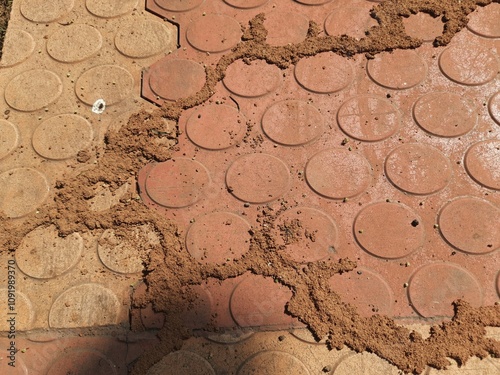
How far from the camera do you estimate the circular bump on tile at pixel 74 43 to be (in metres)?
2.59

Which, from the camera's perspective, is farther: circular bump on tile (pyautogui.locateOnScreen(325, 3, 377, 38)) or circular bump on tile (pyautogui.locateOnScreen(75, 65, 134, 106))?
circular bump on tile (pyautogui.locateOnScreen(325, 3, 377, 38))

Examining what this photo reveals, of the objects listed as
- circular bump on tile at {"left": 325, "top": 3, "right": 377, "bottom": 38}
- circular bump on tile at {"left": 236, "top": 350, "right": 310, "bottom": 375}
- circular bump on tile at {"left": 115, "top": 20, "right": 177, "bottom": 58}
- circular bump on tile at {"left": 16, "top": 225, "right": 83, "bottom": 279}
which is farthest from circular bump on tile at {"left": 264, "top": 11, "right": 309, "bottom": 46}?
circular bump on tile at {"left": 236, "top": 350, "right": 310, "bottom": 375}

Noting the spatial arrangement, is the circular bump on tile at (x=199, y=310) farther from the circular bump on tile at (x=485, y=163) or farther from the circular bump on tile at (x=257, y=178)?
the circular bump on tile at (x=485, y=163)

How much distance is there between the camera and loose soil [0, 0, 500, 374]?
71.6 inches

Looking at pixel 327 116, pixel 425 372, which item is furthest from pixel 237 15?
pixel 425 372

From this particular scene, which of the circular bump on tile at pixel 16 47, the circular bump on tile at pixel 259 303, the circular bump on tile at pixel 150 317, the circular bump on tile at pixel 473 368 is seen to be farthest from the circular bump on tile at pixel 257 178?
the circular bump on tile at pixel 16 47

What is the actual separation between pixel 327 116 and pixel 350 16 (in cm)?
68

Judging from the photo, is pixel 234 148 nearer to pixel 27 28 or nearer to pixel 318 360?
pixel 318 360

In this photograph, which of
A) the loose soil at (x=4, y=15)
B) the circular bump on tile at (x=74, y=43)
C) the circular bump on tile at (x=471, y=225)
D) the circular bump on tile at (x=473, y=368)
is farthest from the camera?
the loose soil at (x=4, y=15)

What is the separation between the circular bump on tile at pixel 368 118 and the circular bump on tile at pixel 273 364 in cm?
106

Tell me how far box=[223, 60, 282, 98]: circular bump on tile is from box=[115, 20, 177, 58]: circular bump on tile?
40cm

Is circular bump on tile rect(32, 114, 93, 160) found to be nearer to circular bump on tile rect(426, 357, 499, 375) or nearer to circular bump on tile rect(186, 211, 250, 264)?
circular bump on tile rect(186, 211, 250, 264)

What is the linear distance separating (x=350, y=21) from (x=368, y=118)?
2.10 ft

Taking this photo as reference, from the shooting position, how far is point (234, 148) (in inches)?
88.7
